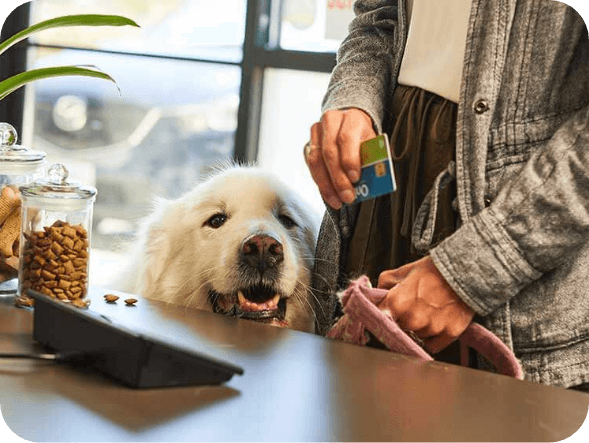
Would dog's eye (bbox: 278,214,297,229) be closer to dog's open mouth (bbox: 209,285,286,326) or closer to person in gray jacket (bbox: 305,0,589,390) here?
dog's open mouth (bbox: 209,285,286,326)

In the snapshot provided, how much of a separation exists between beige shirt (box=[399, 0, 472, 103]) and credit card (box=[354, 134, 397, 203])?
7.4 inches

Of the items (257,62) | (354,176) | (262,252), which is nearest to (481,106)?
(354,176)

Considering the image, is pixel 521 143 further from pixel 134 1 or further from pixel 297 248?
pixel 134 1

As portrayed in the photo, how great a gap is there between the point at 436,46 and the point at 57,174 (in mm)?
579

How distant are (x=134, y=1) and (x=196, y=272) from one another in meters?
2.67

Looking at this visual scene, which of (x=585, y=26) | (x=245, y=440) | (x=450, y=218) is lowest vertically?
(x=245, y=440)

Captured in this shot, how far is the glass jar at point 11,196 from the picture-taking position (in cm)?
130

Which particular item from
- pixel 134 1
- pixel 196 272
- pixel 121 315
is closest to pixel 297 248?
pixel 196 272

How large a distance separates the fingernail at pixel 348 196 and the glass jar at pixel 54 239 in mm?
339

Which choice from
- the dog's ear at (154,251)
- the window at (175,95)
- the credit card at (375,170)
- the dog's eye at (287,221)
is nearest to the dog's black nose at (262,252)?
the dog's eye at (287,221)

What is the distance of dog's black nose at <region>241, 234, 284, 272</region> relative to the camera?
1.58 metres

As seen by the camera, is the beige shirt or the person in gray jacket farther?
the beige shirt

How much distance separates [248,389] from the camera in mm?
909

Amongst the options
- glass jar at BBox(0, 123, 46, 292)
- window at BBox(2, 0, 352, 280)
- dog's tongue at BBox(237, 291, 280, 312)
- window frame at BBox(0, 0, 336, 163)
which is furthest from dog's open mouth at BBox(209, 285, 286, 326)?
window frame at BBox(0, 0, 336, 163)
